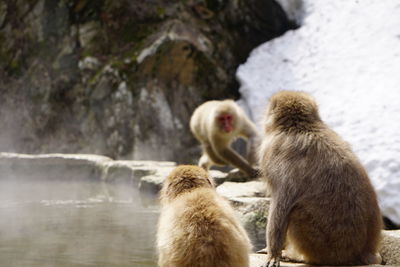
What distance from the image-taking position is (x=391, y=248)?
322 centimetres

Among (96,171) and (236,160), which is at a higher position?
(236,160)

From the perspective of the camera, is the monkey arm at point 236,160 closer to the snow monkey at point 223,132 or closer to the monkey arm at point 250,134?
the snow monkey at point 223,132

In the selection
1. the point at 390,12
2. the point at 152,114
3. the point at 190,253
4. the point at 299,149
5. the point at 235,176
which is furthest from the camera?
the point at 152,114

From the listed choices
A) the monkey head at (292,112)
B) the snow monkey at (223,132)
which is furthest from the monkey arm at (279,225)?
the snow monkey at (223,132)

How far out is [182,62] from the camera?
30.1 ft

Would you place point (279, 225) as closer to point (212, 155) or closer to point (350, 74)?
point (212, 155)

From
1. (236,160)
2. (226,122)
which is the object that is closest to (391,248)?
(236,160)

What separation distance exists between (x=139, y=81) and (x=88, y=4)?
6.63 feet

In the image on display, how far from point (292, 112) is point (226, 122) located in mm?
3972

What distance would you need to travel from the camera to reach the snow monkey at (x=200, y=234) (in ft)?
7.91

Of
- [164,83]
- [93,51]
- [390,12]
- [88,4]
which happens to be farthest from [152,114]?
[390,12]

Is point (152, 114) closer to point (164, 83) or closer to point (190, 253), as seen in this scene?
point (164, 83)

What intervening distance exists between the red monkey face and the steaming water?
55.7 inches

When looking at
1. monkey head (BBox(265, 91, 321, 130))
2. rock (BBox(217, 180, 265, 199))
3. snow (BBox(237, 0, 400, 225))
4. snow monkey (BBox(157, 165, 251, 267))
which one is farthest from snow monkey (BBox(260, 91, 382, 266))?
snow (BBox(237, 0, 400, 225))
